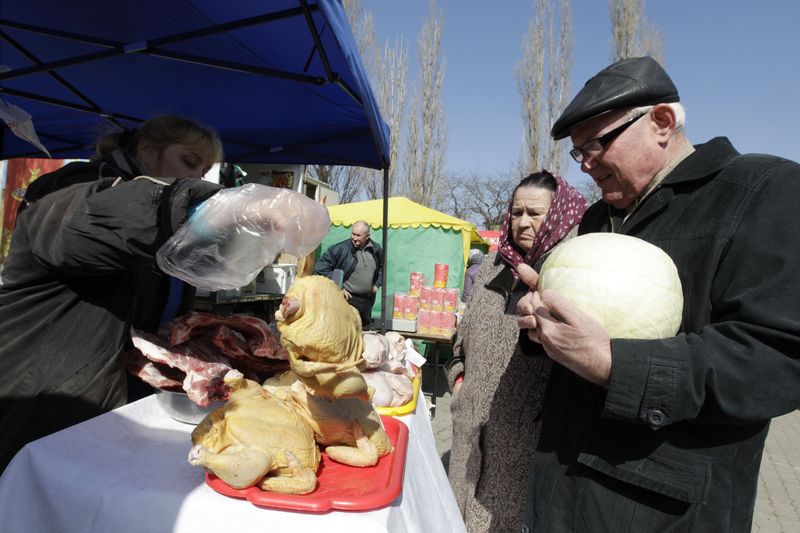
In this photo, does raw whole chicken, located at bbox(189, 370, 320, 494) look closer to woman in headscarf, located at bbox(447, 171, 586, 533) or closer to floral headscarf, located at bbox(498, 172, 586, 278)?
woman in headscarf, located at bbox(447, 171, 586, 533)

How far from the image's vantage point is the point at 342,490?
93 centimetres

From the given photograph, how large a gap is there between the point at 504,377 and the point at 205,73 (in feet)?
8.61

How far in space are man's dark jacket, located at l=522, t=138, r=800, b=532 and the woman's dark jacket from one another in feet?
3.90

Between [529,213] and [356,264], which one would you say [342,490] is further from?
[356,264]

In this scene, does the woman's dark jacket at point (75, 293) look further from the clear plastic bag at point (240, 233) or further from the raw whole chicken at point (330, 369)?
the raw whole chicken at point (330, 369)

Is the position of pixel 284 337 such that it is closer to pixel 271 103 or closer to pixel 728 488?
pixel 728 488

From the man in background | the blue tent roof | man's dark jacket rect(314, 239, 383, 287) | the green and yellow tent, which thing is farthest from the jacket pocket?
the green and yellow tent

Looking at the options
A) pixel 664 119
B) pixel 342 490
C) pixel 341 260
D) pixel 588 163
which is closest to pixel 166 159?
pixel 342 490

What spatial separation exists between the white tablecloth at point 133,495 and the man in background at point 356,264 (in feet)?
17.6

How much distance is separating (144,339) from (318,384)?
614mm

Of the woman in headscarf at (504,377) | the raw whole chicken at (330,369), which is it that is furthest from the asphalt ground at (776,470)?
the raw whole chicken at (330,369)

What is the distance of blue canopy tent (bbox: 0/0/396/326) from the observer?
7.45ft

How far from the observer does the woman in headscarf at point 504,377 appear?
189 centimetres

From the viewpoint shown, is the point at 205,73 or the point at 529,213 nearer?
the point at 529,213
